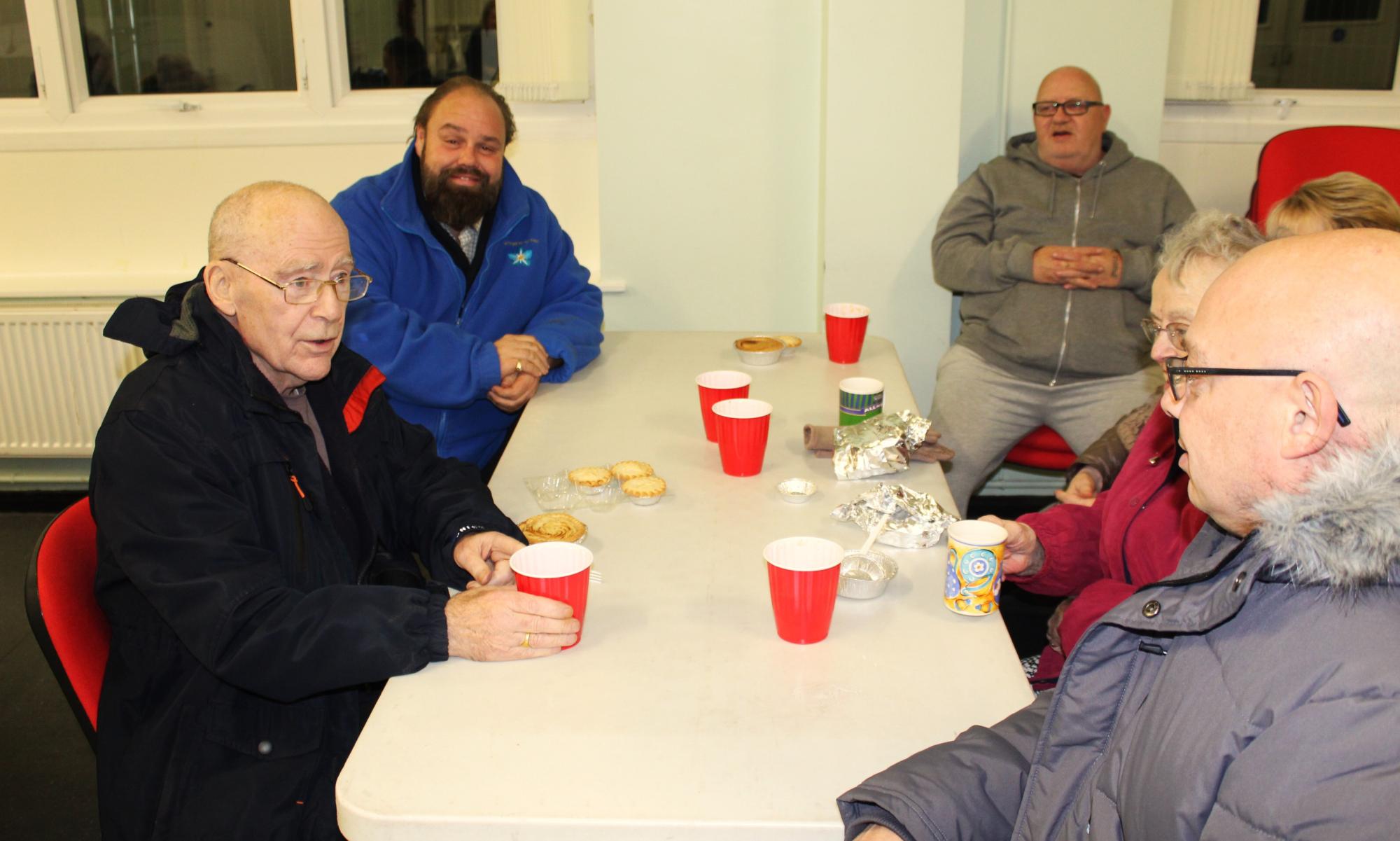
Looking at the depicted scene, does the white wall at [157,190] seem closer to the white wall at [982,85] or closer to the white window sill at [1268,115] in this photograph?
the white wall at [982,85]

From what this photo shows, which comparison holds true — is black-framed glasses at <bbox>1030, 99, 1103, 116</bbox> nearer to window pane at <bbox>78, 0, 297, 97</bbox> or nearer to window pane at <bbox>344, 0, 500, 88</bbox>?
window pane at <bbox>344, 0, 500, 88</bbox>

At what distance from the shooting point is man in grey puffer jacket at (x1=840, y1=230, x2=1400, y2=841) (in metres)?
0.84

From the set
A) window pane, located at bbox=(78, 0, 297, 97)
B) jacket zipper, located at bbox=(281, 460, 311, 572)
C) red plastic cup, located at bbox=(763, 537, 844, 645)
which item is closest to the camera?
red plastic cup, located at bbox=(763, 537, 844, 645)

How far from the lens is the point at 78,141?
154 inches

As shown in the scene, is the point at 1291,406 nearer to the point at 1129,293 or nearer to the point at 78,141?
the point at 1129,293

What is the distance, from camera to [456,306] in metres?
2.74

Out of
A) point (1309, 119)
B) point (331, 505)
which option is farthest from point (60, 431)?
point (1309, 119)

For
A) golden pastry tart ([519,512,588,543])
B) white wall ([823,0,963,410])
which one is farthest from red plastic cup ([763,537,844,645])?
white wall ([823,0,963,410])

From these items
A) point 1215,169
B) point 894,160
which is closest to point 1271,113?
point 1215,169

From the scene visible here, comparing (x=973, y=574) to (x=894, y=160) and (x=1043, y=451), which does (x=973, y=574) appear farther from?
(x=894, y=160)

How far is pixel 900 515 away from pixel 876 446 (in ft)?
0.89

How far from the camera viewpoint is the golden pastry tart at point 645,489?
71.3 inches

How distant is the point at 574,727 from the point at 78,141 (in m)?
3.71

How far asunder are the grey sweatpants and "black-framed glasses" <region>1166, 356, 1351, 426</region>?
212cm
